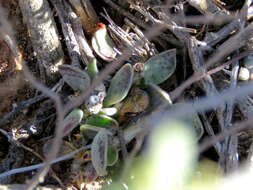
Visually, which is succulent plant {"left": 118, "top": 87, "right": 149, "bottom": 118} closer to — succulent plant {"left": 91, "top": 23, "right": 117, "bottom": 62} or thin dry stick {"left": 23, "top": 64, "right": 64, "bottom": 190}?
succulent plant {"left": 91, "top": 23, "right": 117, "bottom": 62}

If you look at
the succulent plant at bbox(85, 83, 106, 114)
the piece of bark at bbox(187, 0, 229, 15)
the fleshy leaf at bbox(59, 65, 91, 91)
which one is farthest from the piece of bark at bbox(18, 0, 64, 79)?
the piece of bark at bbox(187, 0, 229, 15)

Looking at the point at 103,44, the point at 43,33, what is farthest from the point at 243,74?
the point at 43,33

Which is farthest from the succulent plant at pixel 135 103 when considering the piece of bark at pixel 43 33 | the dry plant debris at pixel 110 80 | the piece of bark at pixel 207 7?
the piece of bark at pixel 207 7

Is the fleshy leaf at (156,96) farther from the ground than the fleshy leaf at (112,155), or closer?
farther from the ground

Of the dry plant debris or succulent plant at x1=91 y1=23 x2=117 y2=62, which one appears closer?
the dry plant debris

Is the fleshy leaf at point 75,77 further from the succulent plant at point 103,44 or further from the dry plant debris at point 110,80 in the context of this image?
the succulent plant at point 103,44
